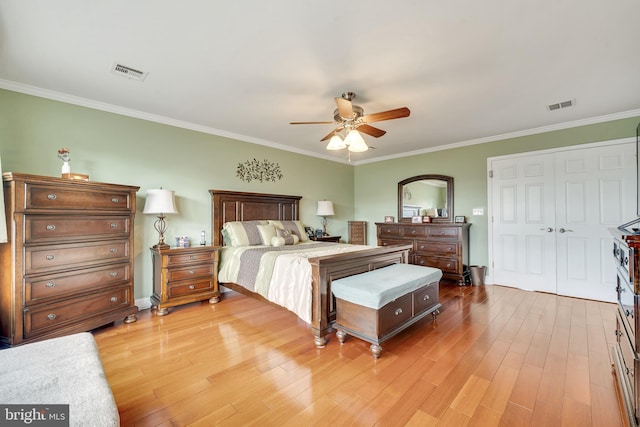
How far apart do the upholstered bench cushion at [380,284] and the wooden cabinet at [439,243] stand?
174 centimetres

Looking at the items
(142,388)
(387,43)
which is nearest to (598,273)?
(387,43)

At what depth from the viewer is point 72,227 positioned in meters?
2.53

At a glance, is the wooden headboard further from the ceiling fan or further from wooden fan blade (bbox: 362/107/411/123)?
wooden fan blade (bbox: 362/107/411/123)

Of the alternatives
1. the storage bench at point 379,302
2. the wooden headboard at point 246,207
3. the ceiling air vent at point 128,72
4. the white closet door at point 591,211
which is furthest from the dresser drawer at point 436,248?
the ceiling air vent at point 128,72

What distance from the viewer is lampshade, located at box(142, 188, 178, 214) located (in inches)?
124

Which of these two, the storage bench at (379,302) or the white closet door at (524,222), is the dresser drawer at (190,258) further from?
the white closet door at (524,222)

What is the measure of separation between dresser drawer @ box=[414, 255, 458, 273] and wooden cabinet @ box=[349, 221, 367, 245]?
148 centimetres

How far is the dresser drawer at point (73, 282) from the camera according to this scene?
7.55 feet

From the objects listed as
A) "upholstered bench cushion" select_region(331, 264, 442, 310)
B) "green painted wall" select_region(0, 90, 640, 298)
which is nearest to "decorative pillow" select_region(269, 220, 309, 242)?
"green painted wall" select_region(0, 90, 640, 298)

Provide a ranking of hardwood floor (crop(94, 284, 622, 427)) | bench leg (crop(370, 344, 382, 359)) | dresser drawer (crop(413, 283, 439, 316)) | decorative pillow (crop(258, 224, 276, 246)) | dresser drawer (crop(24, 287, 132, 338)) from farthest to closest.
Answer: decorative pillow (crop(258, 224, 276, 246)) → dresser drawer (crop(413, 283, 439, 316)) → dresser drawer (crop(24, 287, 132, 338)) → bench leg (crop(370, 344, 382, 359)) → hardwood floor (crop(94, 284, 622, 427))

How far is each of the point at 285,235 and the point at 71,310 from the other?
8.00 ft

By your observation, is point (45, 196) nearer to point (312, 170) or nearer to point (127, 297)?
point (127, 297)

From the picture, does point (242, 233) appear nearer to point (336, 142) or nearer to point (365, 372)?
point (336, 142)

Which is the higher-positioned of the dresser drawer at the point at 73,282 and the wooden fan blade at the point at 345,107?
the wooden fan blade at the point at 345,107
